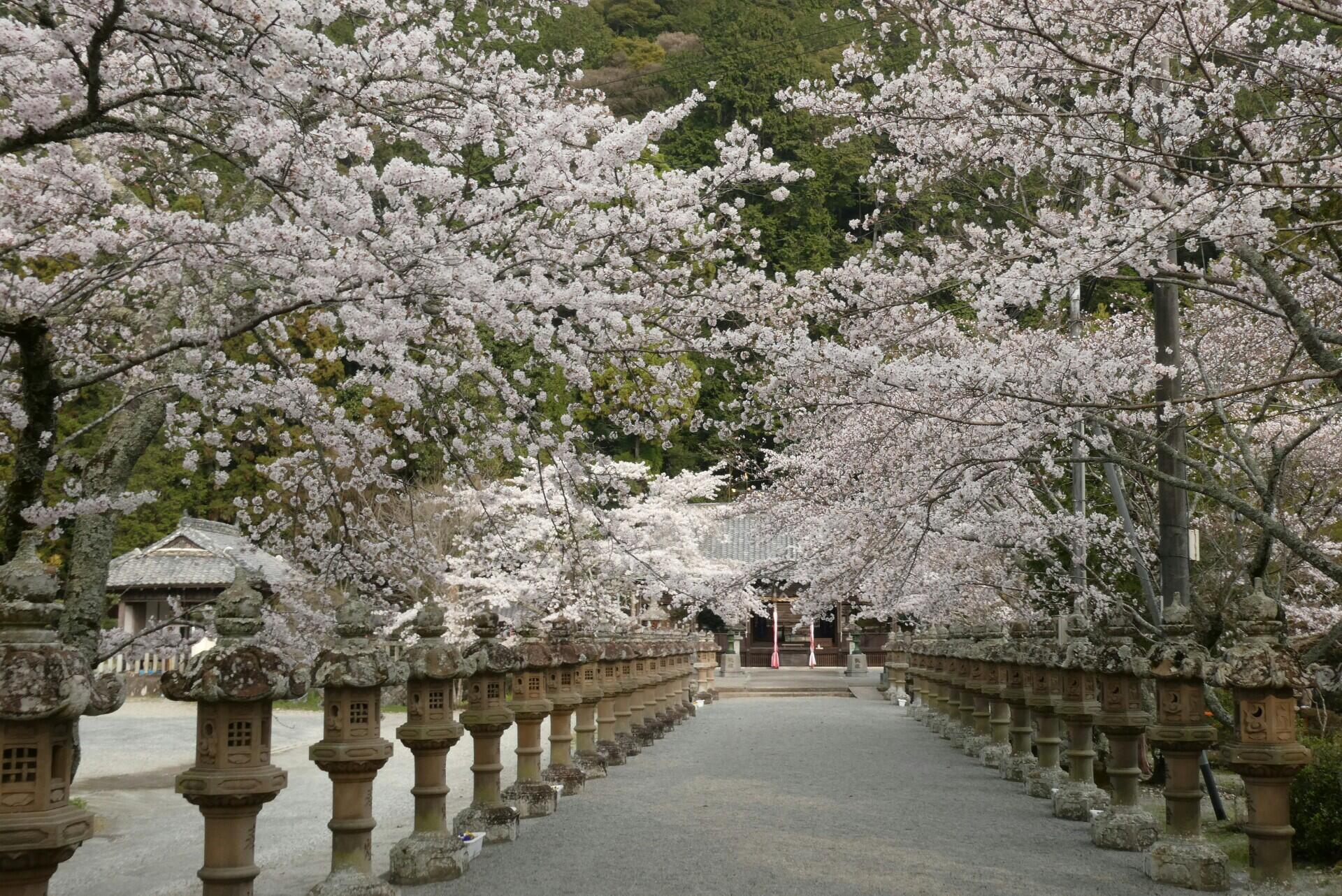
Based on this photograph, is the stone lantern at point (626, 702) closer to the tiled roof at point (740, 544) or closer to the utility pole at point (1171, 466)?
the utility pole at point (1171, 466)

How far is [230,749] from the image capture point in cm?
541

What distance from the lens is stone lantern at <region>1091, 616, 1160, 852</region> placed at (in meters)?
8.94

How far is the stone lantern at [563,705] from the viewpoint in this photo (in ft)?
40.5

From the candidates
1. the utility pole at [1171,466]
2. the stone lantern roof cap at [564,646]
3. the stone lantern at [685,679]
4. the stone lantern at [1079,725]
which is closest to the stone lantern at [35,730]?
the stone lantern roof cap at [564,646]

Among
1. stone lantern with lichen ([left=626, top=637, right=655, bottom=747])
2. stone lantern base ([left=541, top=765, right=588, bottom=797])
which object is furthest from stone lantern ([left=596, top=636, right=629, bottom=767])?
stone lantern base ([left=541, top=765, right=588, bottom=797])

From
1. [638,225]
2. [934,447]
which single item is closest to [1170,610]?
[934,447]

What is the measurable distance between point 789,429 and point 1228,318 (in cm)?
718

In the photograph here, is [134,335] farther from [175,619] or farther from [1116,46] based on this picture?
[1116,46]

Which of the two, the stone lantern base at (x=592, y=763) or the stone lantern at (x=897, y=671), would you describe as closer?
the stone lantern base at (x=592, y=763)

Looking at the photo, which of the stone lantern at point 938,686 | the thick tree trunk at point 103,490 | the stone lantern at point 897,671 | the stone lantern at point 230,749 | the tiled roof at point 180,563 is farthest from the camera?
the tiled roof at point 180,563

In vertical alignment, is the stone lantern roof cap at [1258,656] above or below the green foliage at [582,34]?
below

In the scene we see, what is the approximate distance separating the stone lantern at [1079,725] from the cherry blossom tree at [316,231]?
432cm

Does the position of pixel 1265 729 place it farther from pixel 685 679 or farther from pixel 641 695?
pixel 685 679

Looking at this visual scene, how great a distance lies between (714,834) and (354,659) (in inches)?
167
